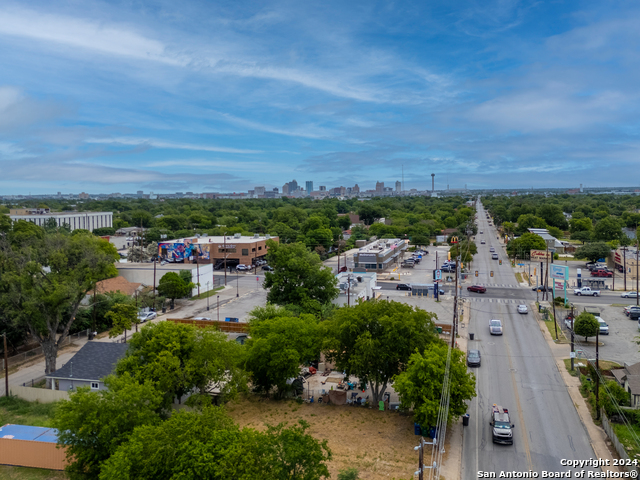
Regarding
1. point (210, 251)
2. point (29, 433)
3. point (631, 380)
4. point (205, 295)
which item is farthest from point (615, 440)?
point (210, 251)

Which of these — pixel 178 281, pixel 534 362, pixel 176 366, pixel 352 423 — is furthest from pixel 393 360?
pixel 178 281

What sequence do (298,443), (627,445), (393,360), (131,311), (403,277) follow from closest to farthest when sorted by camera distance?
1. (298,443)
2. (627,445)
3. (393,360)
4. (131,311)
5. (403,277)

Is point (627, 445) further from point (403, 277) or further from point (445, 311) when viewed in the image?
point (403, 277)

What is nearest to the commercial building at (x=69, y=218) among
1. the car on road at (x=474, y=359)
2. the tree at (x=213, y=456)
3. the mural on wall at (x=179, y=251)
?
the mural on wall at (x=179, y=251)

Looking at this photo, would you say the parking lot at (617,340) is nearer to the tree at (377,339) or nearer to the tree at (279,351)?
the tree at (377,339)

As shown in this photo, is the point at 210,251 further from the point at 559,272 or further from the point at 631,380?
the point at 631,380

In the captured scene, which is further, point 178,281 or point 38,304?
point 178,281

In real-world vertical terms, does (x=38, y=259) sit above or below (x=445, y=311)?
above
